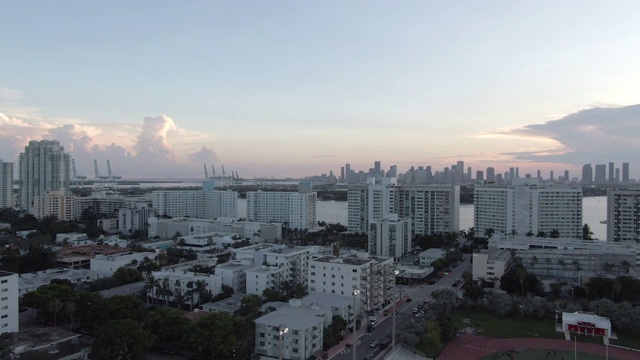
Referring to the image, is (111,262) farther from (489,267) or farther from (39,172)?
(39,172)

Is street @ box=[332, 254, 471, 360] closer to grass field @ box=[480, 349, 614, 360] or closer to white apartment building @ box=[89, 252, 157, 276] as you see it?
grass field @ box=[480, 349, 614, 360]

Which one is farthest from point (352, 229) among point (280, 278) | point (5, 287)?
point (5, 287)

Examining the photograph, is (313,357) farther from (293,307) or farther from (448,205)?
(448,205)

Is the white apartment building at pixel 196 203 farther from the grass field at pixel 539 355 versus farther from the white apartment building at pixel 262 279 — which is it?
the grass field at pixel 539 355

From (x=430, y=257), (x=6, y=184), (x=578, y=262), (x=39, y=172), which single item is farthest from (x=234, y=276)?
(x=6, y=184)

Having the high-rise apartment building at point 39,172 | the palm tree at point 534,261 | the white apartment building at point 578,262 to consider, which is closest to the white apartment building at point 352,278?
the white apartment building at point 578,262
